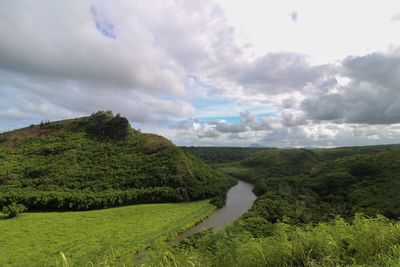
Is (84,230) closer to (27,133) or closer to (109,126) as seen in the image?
(109,126)

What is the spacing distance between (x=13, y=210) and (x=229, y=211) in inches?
1884

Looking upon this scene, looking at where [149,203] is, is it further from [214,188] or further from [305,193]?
[305,193]

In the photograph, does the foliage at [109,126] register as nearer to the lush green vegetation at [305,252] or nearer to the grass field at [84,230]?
the grass field at [84,230]

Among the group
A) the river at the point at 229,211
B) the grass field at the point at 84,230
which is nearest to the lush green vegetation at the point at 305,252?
the grass field at the point at 84,230

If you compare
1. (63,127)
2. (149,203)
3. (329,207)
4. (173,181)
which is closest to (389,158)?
(329,207)

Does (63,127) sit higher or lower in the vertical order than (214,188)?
higher

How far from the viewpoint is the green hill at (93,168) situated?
70.2 meters

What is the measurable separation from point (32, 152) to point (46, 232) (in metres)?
53.3

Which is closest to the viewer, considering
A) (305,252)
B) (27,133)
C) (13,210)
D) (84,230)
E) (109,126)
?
(305,252)

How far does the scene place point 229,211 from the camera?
76.7 metres

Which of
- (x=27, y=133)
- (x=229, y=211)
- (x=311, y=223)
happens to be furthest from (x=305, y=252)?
(x=27, y=133)

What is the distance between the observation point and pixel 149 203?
7619 cm

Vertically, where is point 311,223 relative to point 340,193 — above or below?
above

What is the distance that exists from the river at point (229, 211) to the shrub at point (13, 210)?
31820 mm
